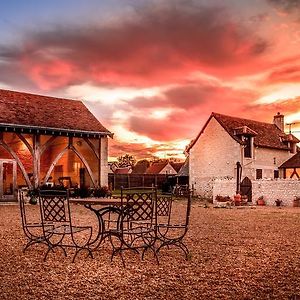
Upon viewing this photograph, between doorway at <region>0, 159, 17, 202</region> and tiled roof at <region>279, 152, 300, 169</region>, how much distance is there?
62.8 feet

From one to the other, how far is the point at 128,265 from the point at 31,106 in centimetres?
1992

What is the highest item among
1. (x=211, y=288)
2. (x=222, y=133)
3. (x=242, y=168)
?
(x=222, y=133)

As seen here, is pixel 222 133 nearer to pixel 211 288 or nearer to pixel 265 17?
pixel 265 17

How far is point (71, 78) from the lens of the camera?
22109mm

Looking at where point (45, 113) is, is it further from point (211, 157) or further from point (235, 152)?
point (235, 152)

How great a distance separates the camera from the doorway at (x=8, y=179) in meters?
23.1

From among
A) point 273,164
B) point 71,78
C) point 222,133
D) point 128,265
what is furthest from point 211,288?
point 273,164

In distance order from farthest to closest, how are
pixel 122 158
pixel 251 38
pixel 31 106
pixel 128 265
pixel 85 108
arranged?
pixel 122 158 < pixel 85 108 < pixel 31 106 < pixel 251 38 < pixel 128 265

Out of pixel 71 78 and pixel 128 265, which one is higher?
pixel 71 78

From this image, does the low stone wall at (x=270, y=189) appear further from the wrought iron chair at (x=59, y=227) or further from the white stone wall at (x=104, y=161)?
the wrought iron chair at (x=59, y=227)

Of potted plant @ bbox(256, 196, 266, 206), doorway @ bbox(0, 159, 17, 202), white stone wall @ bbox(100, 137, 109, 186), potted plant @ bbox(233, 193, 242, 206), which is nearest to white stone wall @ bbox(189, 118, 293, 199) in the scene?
potted plant @ bbox(256, 196, 266, 206)

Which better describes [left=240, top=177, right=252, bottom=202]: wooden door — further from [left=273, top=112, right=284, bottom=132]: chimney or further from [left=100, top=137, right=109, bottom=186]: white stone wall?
[left=273, top=112, right=284, bottom=132]: chimney

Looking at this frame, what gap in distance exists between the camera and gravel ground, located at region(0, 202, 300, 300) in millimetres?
5102

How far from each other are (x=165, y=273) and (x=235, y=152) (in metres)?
24.2
